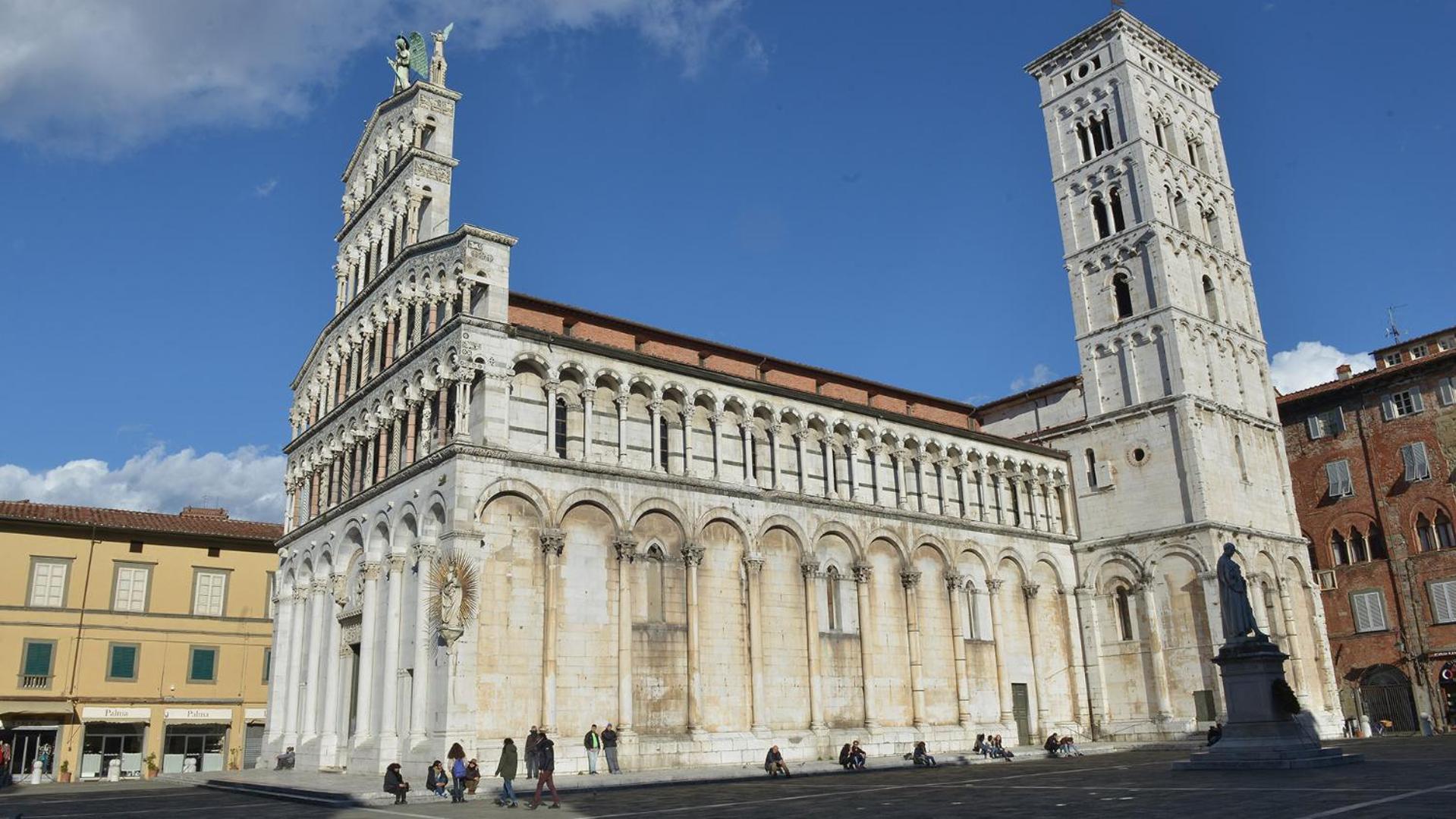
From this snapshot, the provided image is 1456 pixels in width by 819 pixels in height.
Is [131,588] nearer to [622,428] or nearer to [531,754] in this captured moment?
[622,428]

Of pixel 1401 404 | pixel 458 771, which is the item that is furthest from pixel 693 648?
pixel 1401 404

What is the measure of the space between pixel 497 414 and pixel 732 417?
27.2 feet

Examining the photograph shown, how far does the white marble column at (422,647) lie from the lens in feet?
83.0

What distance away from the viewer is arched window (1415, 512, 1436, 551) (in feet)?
138

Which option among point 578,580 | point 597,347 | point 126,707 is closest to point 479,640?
point 578,580

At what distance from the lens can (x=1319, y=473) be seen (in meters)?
46.3

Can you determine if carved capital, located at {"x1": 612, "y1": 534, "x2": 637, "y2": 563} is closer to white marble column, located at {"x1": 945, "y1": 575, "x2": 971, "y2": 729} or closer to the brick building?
white marble column, located at {"x1": 945, "y1": 575, "x2": 971, "y2": 729}

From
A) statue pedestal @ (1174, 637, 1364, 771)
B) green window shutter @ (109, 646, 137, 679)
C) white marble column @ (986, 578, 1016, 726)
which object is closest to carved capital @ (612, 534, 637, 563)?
statue pedestal @ (1174, 637, 1364, 771)

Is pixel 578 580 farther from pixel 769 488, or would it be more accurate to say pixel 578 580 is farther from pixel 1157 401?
pixel 1157 401

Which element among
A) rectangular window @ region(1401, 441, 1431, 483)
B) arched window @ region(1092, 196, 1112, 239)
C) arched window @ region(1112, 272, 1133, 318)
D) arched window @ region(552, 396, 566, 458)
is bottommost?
arched window @ region(552, 396, 566, 458)

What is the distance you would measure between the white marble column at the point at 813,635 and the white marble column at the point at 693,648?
4005 millimetres

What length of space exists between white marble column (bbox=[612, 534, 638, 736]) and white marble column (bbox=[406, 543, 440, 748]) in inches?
191

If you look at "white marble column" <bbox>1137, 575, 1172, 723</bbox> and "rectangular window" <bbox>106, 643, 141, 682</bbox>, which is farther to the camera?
"rectangular window" <bbox>106, 643, 141, 682</bbox>

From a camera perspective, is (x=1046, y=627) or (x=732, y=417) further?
(x=1046, y=627)
